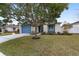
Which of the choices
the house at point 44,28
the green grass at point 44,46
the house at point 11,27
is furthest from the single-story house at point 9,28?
the green grass at point 44,46

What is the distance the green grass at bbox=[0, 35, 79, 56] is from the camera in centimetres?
496

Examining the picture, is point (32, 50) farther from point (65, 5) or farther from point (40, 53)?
point (65, 5)

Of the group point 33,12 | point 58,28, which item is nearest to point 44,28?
point 58,28

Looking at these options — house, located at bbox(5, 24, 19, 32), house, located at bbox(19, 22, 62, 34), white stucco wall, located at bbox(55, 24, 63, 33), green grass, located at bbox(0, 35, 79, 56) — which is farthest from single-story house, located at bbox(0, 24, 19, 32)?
white stucco wall, located at bbox(55, 24, 63, 33)

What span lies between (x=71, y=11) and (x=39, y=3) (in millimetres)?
791

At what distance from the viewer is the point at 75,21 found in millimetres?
5078

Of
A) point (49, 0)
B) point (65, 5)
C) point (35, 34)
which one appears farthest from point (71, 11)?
point (35, 34)

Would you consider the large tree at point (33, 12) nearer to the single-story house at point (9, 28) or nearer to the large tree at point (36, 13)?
the large tree at point (36, 13)

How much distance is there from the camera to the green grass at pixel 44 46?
4.96 meters

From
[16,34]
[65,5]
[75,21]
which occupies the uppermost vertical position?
[65,5]

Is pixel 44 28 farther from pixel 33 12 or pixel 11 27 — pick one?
pixel 11 27

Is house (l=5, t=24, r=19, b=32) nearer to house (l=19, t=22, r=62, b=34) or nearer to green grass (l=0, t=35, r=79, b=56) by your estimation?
house (l=19, t=22, r=62, b=34)

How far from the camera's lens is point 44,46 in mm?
5090

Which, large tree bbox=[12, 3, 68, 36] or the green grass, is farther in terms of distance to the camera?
large tree bbox=[12, 3, 68, 36]
